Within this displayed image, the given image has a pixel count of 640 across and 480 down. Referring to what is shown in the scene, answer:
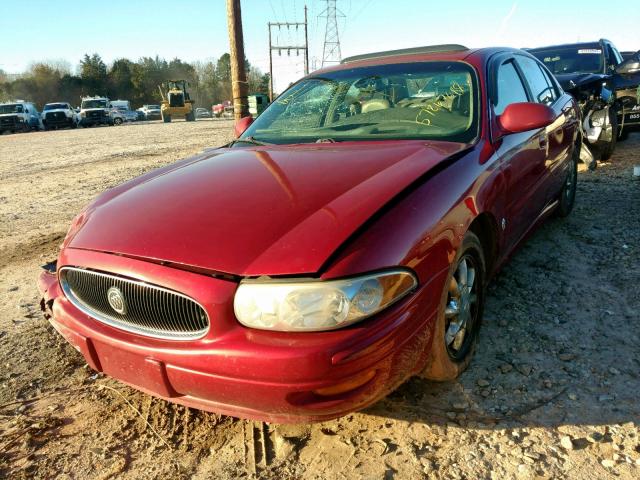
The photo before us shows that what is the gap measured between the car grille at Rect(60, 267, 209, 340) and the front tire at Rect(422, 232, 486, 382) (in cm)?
96

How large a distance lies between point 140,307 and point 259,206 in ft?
1.97

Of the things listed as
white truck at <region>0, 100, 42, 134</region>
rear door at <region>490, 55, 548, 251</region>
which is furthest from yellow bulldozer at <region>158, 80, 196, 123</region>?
rear door at <region>490, 55, 548, 251</region>

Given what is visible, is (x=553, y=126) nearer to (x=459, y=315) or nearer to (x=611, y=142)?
(x=459, y=315)

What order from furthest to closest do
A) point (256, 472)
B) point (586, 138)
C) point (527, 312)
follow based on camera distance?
1. point (586, 138)
2. point (527, 312)
3. point (256, 472)

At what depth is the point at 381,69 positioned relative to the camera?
3393 mm

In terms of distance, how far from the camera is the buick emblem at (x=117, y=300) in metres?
1.96

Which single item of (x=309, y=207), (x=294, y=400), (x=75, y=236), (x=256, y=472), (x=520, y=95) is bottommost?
(x=256, y=472)

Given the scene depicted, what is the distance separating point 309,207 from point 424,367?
0.82 metres

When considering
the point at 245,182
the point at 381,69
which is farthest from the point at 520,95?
the point at 245,182

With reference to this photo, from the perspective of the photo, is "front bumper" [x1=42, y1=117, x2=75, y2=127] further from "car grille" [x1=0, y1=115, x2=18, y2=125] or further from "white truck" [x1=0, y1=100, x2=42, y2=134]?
"car grille" [x1=0, y1=115, x2=18, y2=125]

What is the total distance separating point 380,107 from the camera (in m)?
3.19

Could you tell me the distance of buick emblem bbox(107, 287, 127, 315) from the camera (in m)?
1.96

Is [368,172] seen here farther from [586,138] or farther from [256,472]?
[586,138]

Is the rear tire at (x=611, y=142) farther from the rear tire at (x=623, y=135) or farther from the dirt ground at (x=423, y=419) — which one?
the dirt ground at (x=423, y=419)
